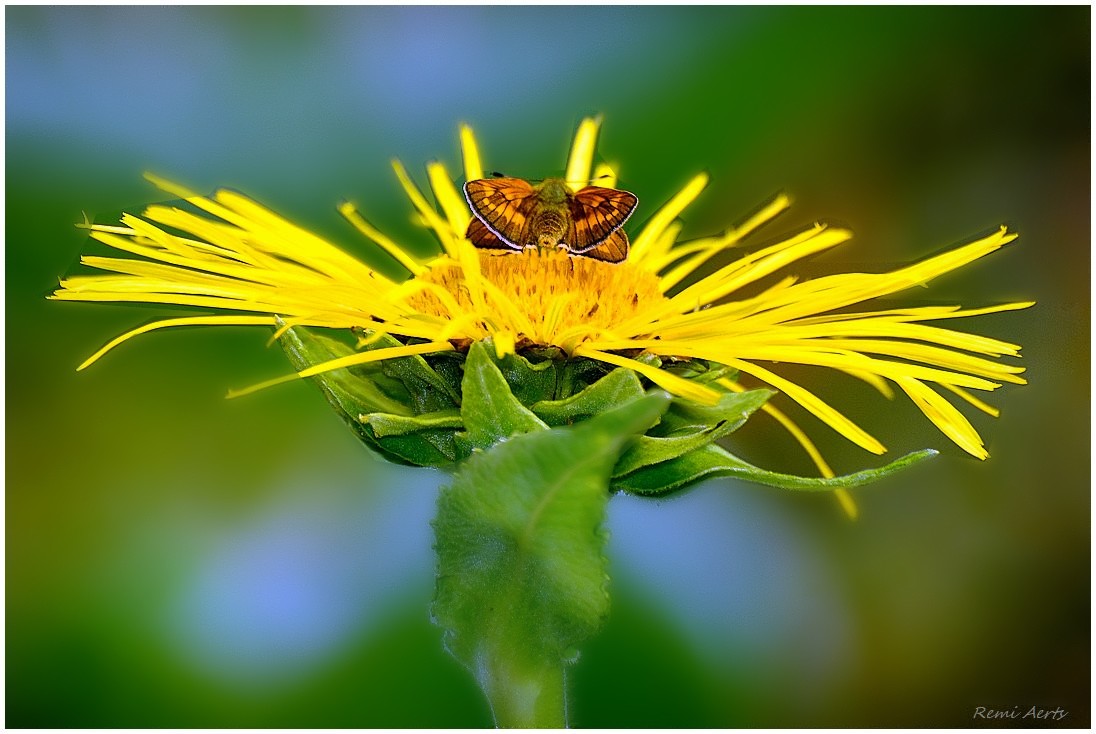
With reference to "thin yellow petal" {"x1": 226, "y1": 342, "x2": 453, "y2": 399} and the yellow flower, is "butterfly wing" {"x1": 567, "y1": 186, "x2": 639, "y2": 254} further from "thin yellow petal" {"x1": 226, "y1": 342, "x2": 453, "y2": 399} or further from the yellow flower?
"thin yellow petal" {"x1": 226, "y1": 342, "x2": 453, "y2": 399}

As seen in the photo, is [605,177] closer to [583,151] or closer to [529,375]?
[583,151]

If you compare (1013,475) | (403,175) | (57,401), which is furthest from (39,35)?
(1013,475)

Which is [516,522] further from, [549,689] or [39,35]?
[39,35]
